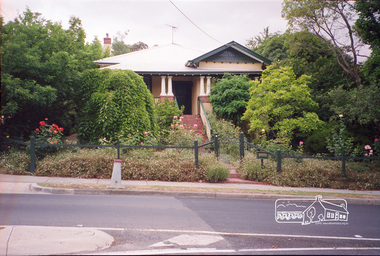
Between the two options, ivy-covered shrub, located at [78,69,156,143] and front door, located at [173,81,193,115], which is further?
front door, located at [173,81,193,115]

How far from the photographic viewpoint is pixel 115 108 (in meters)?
14.0

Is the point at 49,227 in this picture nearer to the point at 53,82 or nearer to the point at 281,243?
the point at 281,243

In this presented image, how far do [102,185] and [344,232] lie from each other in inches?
267

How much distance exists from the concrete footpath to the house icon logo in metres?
Answer: 0.45

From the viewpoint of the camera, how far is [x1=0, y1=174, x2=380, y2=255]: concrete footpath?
539 cm

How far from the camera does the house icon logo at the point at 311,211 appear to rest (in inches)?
297

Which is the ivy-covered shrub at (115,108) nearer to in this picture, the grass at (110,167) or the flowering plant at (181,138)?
the flowering plant at (181,138)

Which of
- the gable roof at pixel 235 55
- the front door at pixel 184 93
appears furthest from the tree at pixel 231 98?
the front door at pixel 184 93

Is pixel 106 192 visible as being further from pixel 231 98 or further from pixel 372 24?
pixel 372 24

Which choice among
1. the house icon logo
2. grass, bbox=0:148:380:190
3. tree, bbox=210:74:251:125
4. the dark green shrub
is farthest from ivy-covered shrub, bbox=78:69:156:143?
the house icon logo

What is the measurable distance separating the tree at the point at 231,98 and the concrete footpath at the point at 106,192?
8565 millimetres

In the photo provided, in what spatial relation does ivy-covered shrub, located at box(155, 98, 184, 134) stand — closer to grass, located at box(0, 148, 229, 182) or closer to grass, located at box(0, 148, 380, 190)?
grass, located at box(0, 148, 380, 190)

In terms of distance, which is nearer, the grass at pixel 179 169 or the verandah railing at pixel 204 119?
the grass at pixel 179 169

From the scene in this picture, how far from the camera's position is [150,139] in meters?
13.7
